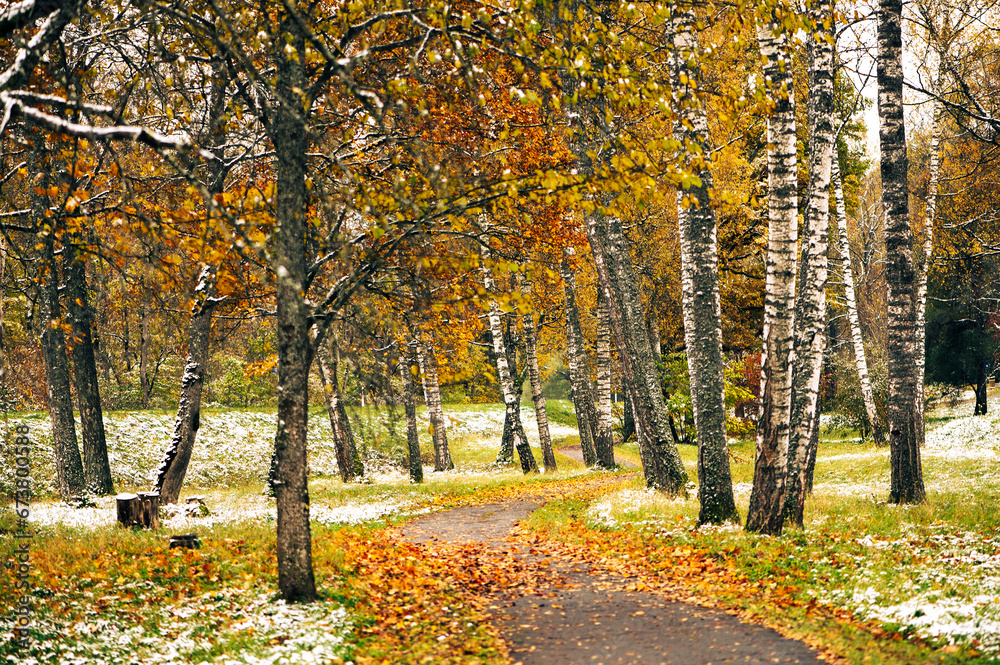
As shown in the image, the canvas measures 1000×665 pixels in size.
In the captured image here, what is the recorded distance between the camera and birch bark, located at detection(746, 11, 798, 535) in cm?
955

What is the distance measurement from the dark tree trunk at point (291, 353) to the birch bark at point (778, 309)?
21.3 feet

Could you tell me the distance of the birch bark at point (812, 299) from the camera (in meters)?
9.91

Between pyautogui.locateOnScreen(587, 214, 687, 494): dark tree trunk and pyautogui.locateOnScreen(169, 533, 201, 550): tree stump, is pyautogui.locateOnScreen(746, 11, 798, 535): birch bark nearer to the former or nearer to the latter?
pyautogui.locateOnScreen(587, 214, 687, 494): dark tree trunk

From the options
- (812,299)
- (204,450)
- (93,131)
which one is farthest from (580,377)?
(93,131)

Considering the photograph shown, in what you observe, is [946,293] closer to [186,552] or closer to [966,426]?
[966,426]

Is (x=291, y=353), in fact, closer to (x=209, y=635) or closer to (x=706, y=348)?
(x=209, y=635)

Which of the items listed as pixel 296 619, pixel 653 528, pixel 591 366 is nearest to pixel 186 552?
pixel 296 619

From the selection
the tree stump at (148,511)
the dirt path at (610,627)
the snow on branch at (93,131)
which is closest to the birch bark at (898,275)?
the dirt path at (610,627)

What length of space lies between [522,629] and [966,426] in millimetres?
24651

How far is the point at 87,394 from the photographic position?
15703mm

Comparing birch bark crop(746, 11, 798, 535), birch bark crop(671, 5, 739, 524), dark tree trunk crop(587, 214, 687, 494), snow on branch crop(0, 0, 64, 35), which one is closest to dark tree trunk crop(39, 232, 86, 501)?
snow on branch crop(0, 0, 64, 35)

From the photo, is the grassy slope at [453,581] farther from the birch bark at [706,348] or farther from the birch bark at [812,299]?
the birch bark at [812,299]

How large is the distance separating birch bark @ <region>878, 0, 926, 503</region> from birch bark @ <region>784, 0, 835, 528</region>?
2512 mm

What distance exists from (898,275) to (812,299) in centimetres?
301
